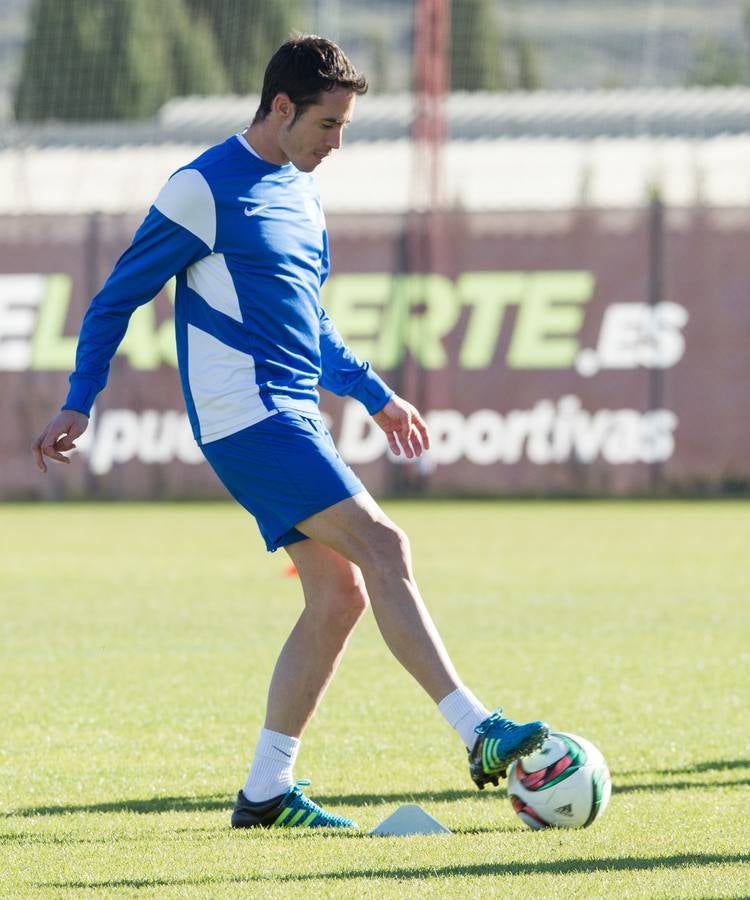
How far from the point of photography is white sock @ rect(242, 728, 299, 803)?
4.90 meters

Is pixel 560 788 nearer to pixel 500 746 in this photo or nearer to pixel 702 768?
pixel 500 746

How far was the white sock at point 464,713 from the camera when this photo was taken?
15.0 ft

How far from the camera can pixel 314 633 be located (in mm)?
5000

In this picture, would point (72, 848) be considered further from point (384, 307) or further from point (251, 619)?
point (384, 307)

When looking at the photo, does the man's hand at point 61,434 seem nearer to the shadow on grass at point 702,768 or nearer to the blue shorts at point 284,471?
the blue shorts at point 284,471

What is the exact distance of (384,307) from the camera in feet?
62.3

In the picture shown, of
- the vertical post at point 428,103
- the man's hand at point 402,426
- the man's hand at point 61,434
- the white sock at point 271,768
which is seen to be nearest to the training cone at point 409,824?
the white sock at point 271,768

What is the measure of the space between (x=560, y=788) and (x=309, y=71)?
2140 millimetres

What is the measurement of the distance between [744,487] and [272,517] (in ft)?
47.2

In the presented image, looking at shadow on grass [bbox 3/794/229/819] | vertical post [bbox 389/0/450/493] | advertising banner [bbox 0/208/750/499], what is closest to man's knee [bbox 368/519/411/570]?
shadow on grass [bbox 3/794/229/819]

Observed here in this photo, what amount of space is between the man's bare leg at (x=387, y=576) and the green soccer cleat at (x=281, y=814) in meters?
0.52

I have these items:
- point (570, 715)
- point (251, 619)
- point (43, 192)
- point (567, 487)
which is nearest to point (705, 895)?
point (570, 715)

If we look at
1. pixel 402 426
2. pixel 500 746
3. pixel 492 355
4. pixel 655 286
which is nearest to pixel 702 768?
pixel 500 746

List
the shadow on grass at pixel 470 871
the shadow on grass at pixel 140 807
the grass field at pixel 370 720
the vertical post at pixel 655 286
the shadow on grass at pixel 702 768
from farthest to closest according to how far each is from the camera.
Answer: the vertical post at pixel 655 286 → the shadow on grass at pixel 702 768 → the shadow on grass at pixel 140 807 → the grass field at pixel 370 720 → the shadow on grass at pixel 470 871
